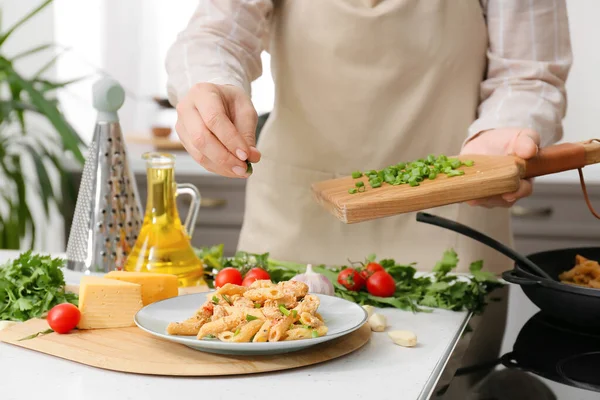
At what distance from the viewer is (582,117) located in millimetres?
3352

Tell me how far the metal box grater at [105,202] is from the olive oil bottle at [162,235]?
7 centimetres

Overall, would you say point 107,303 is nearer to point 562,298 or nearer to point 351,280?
point 351,280

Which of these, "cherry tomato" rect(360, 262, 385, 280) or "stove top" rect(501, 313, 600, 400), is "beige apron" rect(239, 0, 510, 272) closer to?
"cherry tomato" rect(360, 262, 385, 280)

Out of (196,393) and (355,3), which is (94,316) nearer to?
(196,393)

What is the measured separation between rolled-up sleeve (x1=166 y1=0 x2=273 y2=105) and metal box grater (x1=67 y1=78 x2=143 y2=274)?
141mm

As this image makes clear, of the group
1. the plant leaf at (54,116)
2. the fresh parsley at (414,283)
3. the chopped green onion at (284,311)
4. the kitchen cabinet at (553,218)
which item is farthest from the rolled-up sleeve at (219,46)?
the kitchen cabinet at (553,218)

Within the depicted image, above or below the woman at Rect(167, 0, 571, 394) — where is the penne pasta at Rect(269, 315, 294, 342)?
below

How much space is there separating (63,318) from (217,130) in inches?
13.3

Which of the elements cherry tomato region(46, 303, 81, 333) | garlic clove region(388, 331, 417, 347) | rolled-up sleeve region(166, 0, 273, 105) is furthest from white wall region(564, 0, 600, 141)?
cherry tomato region(46, 303, 81, 333)

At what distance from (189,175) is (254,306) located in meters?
2.25

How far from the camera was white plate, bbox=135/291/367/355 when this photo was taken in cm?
94

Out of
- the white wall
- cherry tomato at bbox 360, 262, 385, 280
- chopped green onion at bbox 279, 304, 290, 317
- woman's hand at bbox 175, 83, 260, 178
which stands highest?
the white wall

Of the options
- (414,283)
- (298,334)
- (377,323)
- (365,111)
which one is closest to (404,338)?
(377,323)

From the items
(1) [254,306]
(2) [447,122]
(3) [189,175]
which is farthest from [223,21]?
(3) [189,175]
